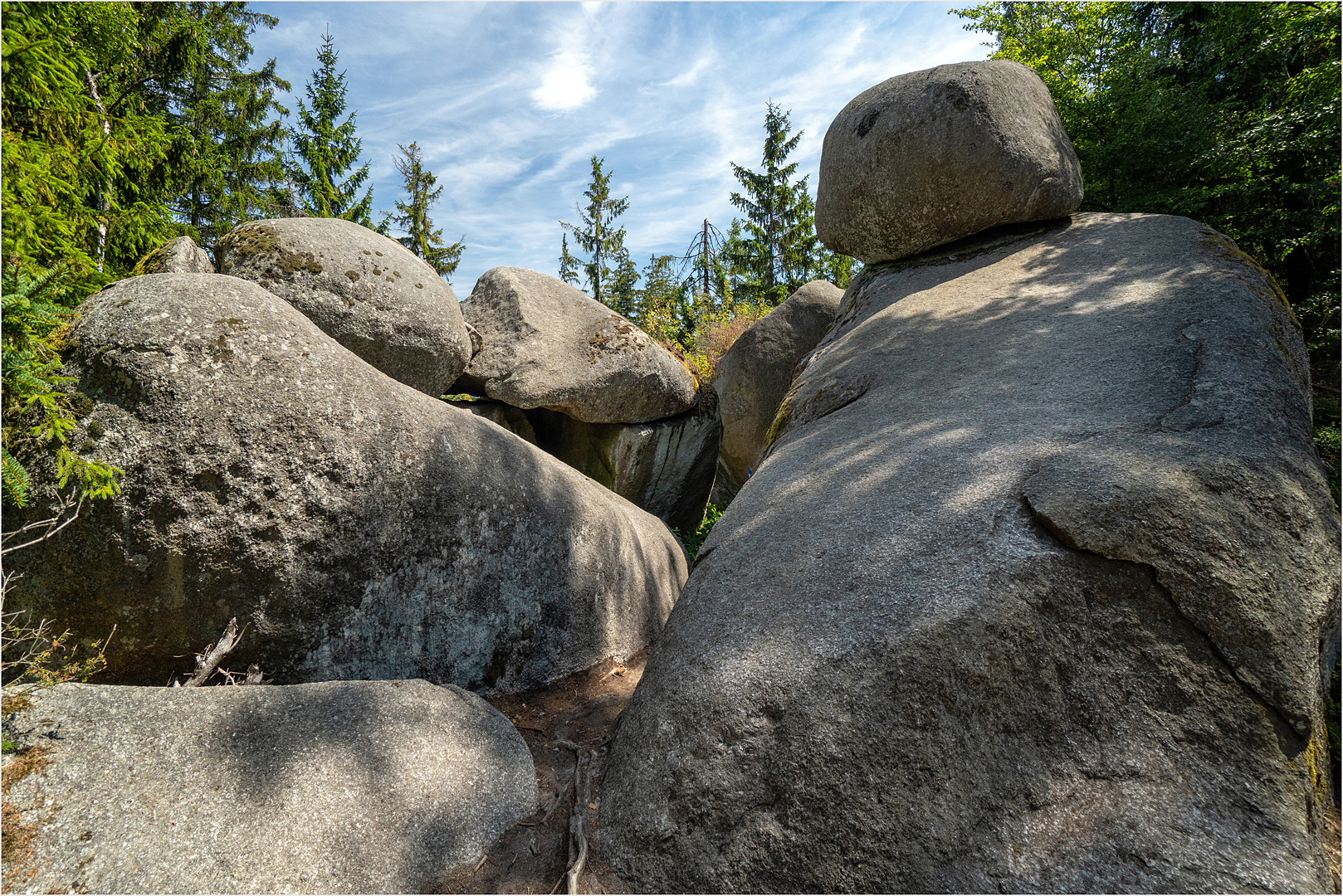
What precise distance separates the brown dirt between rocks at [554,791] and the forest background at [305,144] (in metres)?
2.29

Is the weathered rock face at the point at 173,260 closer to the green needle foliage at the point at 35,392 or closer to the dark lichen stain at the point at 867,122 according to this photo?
the green needle foliage at the point at 35,392

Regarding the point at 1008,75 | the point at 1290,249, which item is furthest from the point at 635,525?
the point at 1290,249

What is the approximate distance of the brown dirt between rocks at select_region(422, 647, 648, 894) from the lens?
8.41 feet

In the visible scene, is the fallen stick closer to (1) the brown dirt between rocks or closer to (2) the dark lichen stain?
(1) the brown dirt between rocks

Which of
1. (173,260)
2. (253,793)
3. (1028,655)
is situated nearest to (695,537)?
(173,260)

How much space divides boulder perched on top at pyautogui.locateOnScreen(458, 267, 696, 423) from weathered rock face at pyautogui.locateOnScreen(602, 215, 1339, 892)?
3.95 meters

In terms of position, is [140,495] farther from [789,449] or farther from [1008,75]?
[1008,75]

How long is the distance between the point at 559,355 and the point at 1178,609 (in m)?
5.83

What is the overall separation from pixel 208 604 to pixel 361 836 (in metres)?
1.51

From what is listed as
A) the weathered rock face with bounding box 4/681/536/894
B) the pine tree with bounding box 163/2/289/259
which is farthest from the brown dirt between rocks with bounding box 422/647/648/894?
the pine tree with bounding box 163/2/289/259

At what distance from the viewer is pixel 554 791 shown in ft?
10.3

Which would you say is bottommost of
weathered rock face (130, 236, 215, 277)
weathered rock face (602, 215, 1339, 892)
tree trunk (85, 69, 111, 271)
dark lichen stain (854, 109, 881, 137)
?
weathered rock face (602, 215, 1339, 892)

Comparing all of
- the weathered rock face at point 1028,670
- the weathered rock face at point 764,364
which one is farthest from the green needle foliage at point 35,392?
the weathered rock face at point 764,364

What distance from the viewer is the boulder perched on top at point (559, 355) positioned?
668 cm
